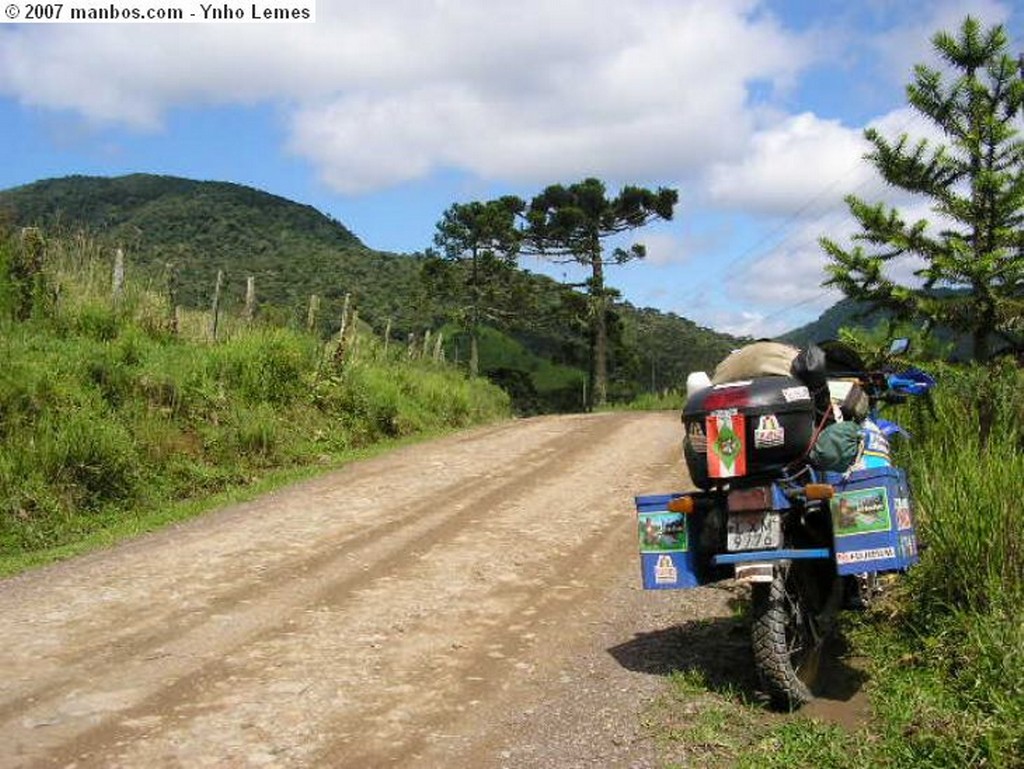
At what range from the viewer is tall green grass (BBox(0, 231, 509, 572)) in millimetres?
9156

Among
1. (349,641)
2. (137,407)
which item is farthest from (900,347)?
(137,407)

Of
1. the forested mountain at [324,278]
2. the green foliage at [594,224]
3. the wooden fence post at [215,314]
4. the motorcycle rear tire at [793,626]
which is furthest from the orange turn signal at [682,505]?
the green foliage at [594,224]

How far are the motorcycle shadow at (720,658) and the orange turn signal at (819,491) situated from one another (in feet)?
3.30

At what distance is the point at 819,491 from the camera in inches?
168

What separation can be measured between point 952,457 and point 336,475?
7675mm

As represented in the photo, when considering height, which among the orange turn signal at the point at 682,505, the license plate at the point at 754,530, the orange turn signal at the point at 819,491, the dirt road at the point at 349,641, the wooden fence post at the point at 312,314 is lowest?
the dirt road at the point at 349,641

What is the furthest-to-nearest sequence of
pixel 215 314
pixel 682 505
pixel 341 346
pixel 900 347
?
pixel 341 346
pixel 215 314
pixel 900 347
pixel 682 505

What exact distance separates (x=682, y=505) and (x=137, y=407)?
8.46 m

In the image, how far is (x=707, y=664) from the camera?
493cm

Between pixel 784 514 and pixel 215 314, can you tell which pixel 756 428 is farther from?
pixel 215 314

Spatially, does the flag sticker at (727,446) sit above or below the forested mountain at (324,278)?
below

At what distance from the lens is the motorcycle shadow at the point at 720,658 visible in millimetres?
4504

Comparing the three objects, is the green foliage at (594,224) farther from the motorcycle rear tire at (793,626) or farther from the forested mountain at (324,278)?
the motorcycle rear tire at (793,626)

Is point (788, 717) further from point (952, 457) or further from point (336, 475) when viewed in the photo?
point (336, 475)
